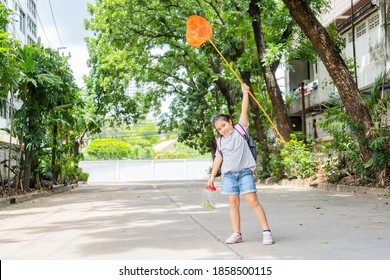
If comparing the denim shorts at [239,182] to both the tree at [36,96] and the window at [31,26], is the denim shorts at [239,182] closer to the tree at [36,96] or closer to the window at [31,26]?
the tree at [36,96]

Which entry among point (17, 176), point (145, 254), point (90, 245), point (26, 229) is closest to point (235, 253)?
point (145, 254)

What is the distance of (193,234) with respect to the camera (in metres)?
7.18

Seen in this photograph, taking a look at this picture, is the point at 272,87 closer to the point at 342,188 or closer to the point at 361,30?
the point at 361,30

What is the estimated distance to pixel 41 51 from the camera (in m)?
19.2

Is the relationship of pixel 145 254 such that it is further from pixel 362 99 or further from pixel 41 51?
pixel 41 51

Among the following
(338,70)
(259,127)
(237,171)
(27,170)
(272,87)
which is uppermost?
(272,87)

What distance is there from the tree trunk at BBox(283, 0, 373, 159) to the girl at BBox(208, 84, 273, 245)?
979 cm

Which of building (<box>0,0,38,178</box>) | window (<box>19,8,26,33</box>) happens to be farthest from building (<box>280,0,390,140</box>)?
window (<box>19,8,26,33</box>)

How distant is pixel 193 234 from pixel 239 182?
1396mm

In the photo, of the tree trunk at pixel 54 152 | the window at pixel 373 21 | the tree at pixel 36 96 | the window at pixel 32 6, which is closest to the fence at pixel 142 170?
the window at pixel 32 6

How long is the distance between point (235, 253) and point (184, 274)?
1.26m

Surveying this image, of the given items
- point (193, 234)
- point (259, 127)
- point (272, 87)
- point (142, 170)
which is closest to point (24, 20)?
point (142, 170)

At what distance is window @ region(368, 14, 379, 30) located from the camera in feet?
74.3

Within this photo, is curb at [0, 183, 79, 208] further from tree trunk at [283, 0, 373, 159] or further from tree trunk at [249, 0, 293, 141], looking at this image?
tree trunk at [283, 0, 373, 159]
